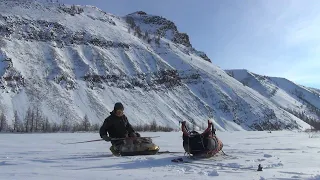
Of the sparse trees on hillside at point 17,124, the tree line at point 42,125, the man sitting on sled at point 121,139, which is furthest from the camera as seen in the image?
the tree line at point 42,125

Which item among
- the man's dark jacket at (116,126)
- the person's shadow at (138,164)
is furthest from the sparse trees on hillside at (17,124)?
the person's shadow at (138,164)

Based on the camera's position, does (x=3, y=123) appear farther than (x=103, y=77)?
No

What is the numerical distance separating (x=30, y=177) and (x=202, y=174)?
13.2 feet

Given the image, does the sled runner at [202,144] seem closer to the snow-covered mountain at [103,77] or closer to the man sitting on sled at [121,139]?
the man sitting on sled at [121,139]

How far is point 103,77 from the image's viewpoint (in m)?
153

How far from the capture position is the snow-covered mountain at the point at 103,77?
132 meters

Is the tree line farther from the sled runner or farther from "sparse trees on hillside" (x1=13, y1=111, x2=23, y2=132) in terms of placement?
the sled runner

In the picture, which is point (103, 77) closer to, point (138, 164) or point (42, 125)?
point (42, 125)

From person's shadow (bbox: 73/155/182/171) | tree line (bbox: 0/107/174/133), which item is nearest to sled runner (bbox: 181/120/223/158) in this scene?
person's shadow (bbox: 73/155/182/171)

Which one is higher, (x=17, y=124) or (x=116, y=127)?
(x=17, y=124)

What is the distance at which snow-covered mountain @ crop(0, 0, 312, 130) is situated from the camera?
432 feet

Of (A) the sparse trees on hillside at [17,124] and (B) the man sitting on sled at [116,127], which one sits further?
(A) the sparse trees on hillside at [17,124]

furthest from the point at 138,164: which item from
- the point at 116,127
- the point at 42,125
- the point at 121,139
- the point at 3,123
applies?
the point at 42,125

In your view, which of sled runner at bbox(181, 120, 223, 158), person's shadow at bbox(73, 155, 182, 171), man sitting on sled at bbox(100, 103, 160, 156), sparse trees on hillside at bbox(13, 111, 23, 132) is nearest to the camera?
person's shadow at bbox(73, 155, 182, 171)
